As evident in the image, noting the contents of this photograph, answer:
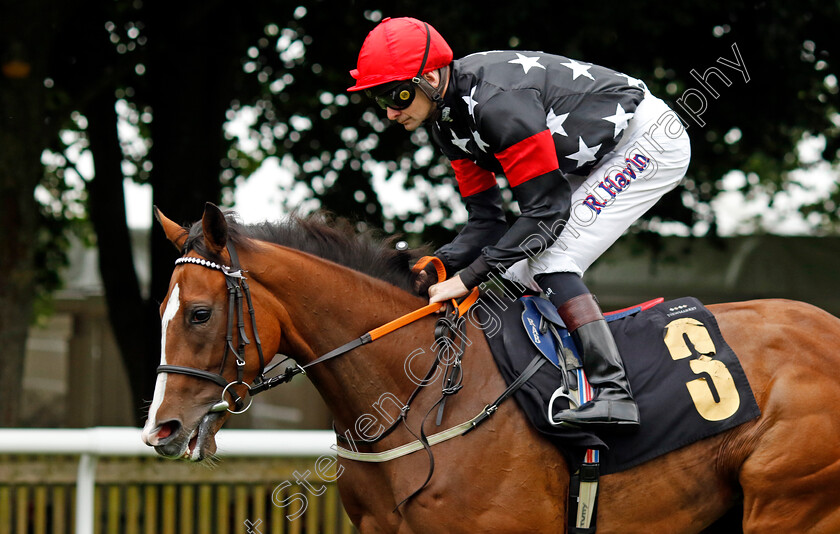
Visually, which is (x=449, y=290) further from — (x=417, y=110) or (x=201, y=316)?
(x=201, y=316)

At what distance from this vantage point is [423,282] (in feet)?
10.2

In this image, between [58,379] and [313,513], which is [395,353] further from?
[58,379]

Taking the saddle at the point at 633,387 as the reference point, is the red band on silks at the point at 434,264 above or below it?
above

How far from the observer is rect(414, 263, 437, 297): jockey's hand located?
3.10 metres

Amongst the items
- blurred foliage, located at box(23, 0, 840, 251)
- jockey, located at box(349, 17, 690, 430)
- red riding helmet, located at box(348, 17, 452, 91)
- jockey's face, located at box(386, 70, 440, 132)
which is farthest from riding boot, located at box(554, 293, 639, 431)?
blurred foliage, located at box(23, 0, 840, 251)

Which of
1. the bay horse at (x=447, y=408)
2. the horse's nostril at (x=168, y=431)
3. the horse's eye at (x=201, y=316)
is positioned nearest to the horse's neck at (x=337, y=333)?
the bay horse at (x=447, y=408)

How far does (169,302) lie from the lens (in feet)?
8.73

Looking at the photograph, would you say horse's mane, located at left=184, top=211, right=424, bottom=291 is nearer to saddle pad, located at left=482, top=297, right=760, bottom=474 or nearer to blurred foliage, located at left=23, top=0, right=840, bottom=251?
saddle pad, located at left=482, top=297, right=760, bottom=474

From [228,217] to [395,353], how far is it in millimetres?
780

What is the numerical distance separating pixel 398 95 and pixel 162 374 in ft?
4.18

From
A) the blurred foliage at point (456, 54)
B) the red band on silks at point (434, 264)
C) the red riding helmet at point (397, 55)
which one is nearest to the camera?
the red riding helmet at point (397, 55)

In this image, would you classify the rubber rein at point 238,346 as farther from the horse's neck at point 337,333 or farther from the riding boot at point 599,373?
the riding boot at point 599,373

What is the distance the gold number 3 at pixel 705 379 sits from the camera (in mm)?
2828

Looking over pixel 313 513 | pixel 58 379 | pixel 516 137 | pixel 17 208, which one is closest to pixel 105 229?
pixel 17 208
